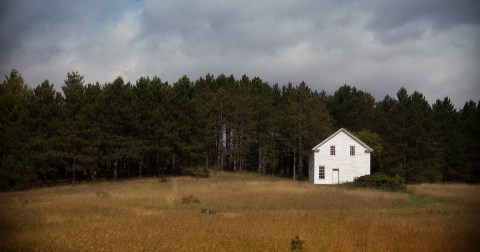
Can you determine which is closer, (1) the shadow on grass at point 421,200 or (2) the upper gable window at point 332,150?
(1) the shadow on grass at point 421,200

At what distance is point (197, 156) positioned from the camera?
57.0 meters

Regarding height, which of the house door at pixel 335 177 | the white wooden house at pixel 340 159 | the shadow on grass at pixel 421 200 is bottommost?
the shadow on grass at pixel 421 200

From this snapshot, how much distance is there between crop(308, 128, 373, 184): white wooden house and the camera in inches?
2181

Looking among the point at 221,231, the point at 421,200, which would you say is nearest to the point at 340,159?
→ the point at 421,200

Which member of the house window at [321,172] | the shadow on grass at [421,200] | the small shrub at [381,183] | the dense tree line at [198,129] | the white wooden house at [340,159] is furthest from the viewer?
the house window at [321,172]

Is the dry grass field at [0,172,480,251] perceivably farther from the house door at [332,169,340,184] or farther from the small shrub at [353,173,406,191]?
the house door at [332,169,340,184]

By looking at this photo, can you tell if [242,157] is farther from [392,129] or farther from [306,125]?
[392,129]

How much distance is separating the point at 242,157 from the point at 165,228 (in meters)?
60.3

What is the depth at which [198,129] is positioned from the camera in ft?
197

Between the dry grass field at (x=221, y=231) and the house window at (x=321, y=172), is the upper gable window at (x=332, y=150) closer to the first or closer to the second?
the house window at (x=321, y=172)

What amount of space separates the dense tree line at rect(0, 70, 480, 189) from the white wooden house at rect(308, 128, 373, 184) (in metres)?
9.16

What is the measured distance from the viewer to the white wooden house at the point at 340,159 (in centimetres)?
5541

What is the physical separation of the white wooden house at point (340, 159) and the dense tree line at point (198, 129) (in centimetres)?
916

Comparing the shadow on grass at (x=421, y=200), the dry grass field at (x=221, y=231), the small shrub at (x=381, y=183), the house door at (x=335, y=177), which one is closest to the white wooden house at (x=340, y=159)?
the house door at (x=335, y=177)
